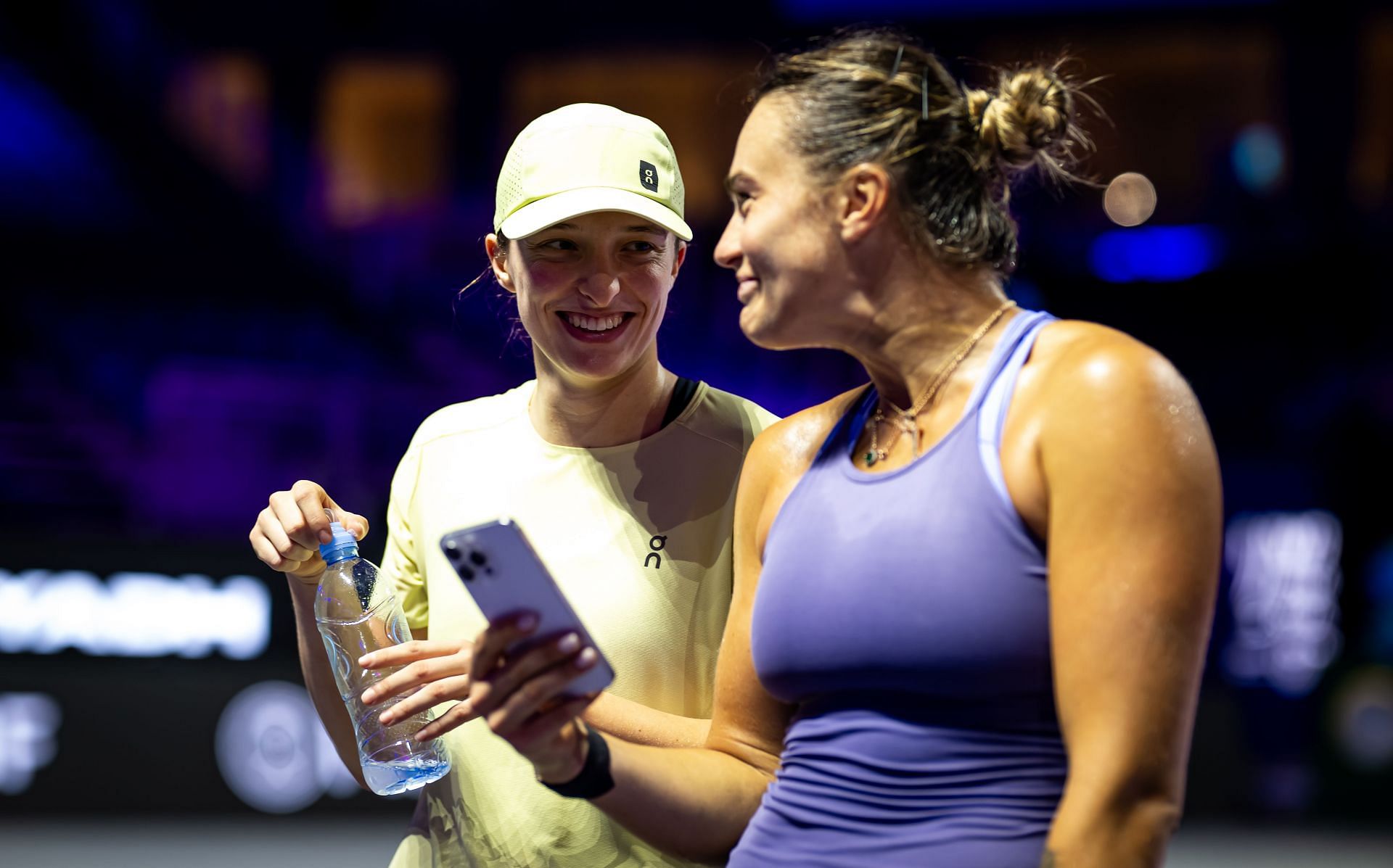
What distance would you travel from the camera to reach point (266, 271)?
707cm

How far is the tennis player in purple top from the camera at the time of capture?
122 centimetres

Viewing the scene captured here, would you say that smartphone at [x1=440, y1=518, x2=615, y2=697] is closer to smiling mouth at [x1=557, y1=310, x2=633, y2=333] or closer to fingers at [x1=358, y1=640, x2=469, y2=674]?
fingers at [x1=358, y1=640, x2=469, y2=674]

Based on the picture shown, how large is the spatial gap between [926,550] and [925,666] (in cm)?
10

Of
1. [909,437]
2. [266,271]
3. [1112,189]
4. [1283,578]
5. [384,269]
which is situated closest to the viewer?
[909,437]

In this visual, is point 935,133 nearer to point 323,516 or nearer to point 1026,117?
point 1026,117

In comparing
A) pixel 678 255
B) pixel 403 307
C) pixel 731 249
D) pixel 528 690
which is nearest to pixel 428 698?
pixel 528 690

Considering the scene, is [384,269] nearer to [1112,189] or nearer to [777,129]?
[1112,189]

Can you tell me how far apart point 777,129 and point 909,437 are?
35cm

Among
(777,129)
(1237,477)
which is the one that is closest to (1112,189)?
(1237,477)

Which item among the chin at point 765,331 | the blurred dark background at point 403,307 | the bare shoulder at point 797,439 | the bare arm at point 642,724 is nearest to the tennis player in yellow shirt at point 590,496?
the bare arm at point 642,724

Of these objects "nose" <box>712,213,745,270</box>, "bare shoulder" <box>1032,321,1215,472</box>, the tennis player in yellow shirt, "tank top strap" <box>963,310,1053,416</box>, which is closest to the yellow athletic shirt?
the tennis player in yellow shirt

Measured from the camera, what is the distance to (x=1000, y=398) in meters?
1.35

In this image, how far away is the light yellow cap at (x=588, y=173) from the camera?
71.2 inches

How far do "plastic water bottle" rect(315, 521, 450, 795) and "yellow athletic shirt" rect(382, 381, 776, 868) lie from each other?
0.12ft
